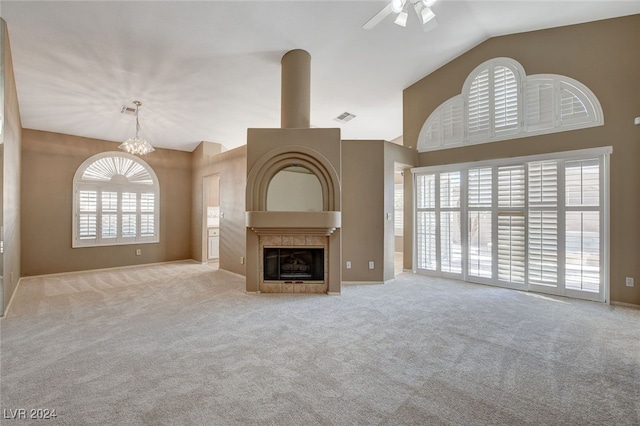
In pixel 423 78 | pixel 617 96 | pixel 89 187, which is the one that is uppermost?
pixel 423 78

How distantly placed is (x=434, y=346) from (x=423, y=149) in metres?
4.38

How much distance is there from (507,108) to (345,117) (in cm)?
343

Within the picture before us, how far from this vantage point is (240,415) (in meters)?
1.87

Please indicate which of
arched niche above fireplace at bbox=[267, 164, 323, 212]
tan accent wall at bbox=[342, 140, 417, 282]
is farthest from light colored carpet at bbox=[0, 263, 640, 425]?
arched niche above fireplace at bbox=[267, 164, 323, 212]

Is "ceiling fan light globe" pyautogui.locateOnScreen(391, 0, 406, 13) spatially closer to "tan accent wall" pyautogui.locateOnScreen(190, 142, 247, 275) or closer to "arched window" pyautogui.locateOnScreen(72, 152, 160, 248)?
"tan accent wall" pyautogui.locateOnScreen(190, 142, 247, 275)

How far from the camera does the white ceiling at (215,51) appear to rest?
3.56 m

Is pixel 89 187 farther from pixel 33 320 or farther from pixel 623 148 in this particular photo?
pixel 623 148

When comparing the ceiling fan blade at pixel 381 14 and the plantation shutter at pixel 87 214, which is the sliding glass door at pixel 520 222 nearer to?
the ceiling fan blade at pixel 381 14

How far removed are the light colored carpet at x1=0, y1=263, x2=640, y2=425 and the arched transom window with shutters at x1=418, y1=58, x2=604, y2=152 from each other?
9.08 ft

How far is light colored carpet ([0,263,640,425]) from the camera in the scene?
1923mm

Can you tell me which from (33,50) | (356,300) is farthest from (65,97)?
(356,300)

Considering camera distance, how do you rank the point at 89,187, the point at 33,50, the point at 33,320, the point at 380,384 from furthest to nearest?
the point at 89,187, the point at 33,50, the point at 33,320, the point at 380,384

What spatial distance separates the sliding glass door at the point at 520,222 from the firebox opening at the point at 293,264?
97.7 inches

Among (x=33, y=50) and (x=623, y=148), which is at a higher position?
(x=33, y=50)
